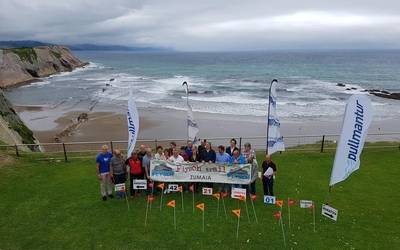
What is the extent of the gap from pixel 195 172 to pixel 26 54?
85261 mm

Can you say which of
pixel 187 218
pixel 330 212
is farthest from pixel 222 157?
pixel 330 212

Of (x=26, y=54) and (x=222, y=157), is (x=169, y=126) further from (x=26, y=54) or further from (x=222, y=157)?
(x=26, y=54)

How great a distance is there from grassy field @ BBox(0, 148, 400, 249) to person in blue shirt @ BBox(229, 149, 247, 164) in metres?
1.41

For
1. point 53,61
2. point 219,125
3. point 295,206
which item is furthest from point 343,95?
point 53,61

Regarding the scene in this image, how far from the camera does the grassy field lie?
10.5 meters

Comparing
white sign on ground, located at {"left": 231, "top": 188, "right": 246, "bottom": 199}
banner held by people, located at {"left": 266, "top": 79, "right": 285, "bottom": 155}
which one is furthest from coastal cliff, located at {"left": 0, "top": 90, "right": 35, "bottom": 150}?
banner held by people, located at {"left": 266, "top": 79, "right": 285, "bottom": 155}

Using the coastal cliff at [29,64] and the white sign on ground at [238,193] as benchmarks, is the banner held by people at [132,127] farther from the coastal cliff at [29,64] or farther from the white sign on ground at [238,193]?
the coastal cliff at [29,64]

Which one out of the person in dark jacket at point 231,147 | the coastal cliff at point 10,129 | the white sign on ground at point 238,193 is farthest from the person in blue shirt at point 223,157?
the coastal cliff at point 10,129

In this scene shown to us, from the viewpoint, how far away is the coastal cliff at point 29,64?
72200mm

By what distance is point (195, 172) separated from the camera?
13102 mm

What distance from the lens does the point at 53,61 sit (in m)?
99.7

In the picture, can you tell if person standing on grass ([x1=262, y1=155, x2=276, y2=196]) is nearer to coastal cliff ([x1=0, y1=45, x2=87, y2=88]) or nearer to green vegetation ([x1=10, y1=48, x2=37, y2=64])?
coastal cliff ([x1=0, y1=45, x2=87, y2=88])

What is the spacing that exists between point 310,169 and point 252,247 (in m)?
7.07

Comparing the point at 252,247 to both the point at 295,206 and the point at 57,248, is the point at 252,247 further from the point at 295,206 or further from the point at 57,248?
the point at 57,248
